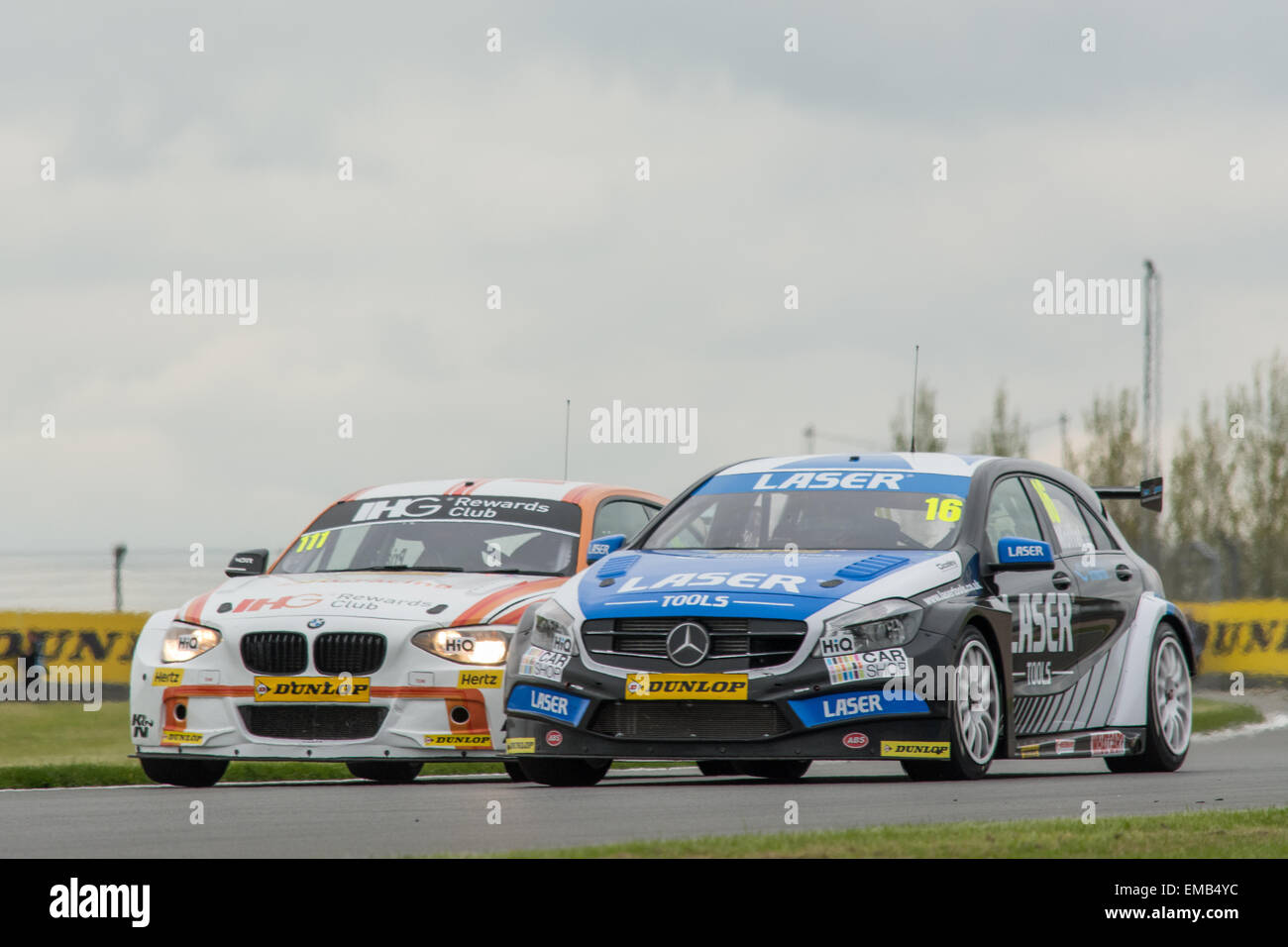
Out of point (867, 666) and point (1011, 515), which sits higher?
point (1011, 515)

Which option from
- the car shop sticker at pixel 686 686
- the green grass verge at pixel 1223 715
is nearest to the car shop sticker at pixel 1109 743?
the car shop sticker at pixel 686 686

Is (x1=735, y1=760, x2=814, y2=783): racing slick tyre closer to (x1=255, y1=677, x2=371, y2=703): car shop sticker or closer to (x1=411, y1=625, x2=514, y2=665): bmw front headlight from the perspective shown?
(x1=411, y1=625, x2=514, y2=665): bmw front headlight

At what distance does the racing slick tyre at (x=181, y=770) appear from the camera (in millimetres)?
12664

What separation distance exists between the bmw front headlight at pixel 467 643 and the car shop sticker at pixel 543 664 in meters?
0.77

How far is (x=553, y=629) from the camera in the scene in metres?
11.2

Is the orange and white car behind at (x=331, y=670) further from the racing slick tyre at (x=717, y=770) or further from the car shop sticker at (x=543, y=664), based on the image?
the racing slick tyre at (x=717, y=770)

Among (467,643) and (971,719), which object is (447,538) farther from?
(971,719)

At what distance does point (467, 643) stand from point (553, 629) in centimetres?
99

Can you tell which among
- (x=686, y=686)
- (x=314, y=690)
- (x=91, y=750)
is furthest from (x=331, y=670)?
(x=91, y=750)

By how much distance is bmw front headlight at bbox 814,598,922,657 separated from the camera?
35.2ft

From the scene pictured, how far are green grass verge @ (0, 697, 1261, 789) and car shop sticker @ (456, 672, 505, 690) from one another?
3.38 m

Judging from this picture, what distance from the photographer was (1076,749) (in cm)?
1232

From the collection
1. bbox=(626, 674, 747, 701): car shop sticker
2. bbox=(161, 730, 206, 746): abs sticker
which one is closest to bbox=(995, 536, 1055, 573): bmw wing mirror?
bbox=(626, 674, 747, 701): car shop sticker
